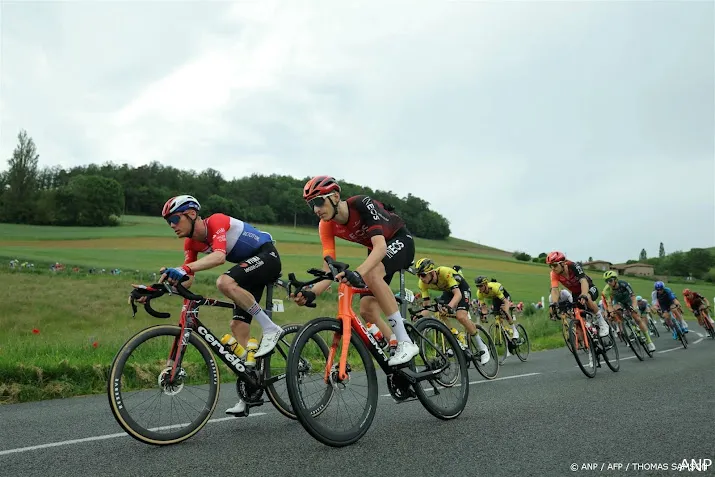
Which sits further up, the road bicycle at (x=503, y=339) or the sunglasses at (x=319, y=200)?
the sunglasses at (x=319, y=200)

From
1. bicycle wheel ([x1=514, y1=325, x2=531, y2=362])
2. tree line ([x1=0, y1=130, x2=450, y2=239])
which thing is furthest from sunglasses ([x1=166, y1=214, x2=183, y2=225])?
tree line ([x1=0, y1=130, x2=450, y2=239])

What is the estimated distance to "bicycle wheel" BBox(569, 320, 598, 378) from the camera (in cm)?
982

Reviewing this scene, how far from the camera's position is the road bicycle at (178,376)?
471 cm

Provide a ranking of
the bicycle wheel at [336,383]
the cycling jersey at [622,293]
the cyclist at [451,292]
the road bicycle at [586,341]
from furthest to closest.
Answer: the cycling jersey at [622,293], the cyclist at [451,292], the road bicycle at [586,341], the bicycle wheel at [336,383]

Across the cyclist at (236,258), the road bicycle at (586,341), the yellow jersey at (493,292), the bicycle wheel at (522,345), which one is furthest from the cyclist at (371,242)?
the bicycle wheel at (522,345)

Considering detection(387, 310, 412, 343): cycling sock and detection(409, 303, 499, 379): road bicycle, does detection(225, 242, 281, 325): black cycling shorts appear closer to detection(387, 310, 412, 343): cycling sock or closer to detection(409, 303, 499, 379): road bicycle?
detection(387, 310, 412, 343): cycling sock

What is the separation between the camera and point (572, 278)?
37.2ft

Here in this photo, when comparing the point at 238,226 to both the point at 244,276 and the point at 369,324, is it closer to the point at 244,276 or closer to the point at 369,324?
the point at 244,276

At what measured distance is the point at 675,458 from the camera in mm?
4145

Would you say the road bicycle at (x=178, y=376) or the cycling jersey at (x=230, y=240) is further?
the cycling jersey at (x=230, y=240)

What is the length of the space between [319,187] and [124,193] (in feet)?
211

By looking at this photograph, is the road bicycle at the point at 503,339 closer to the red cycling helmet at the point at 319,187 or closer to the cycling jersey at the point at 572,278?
the cycling jersey at the point at 572,278

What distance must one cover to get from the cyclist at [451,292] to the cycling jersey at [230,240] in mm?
4714

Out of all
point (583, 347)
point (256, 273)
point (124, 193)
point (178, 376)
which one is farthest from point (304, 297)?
point (124, 193)
